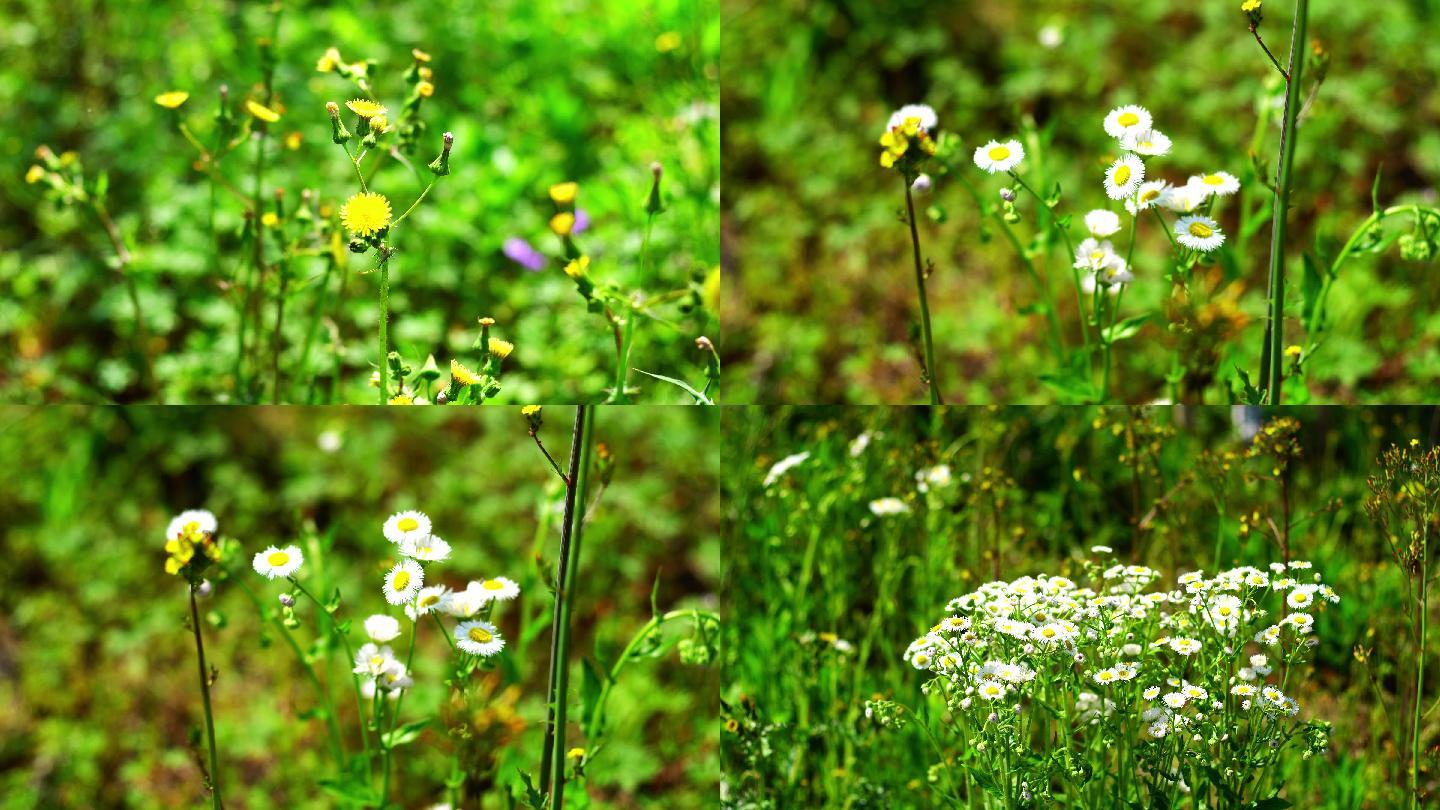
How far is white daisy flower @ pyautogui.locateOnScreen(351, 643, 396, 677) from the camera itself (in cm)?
141

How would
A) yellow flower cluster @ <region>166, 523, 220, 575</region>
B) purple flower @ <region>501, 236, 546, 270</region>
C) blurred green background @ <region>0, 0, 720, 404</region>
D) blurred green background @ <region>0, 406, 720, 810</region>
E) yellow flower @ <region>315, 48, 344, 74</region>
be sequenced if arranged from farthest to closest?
1. purple flower @ <region>501, 236, 546, 270</region>
2. blurred green background @ <region>0, 406, 720, 810</region>
3. blurred green background @ <region>0, 0, 720, 404</region>
4. yellow flower @ <region>315, 48, 344, 74</region>
5. yellow flower cluster @ <region>166, 523, 220, 575</region>

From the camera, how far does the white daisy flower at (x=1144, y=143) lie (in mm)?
1465

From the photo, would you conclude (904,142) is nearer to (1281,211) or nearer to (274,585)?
(1281,211)

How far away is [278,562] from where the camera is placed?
144 centimetres

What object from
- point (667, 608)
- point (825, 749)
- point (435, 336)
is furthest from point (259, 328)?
point (825, 749)

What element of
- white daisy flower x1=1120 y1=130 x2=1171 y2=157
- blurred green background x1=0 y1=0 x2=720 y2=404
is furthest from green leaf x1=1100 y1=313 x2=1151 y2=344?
blurred green background x1=0 y1=0 x2=720 y2=404

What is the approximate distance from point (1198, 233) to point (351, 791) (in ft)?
4.63

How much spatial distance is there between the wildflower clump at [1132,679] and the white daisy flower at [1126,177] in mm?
504

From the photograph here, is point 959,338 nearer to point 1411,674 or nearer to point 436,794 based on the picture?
point 1411,674

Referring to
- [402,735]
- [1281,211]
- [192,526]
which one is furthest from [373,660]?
[1281,211]

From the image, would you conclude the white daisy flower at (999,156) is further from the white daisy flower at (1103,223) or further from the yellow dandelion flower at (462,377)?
the yellow dandelion flower at (462,377)

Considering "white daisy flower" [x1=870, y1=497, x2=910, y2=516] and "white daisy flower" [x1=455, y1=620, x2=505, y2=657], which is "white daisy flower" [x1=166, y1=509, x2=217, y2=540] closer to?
"white daisy flower" [x1=455, y1=620, x2=505, y2=657]

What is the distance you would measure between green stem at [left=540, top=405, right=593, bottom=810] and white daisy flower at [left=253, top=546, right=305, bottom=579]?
0.33 m

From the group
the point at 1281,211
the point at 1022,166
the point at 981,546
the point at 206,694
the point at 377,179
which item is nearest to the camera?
the point at 206,694
